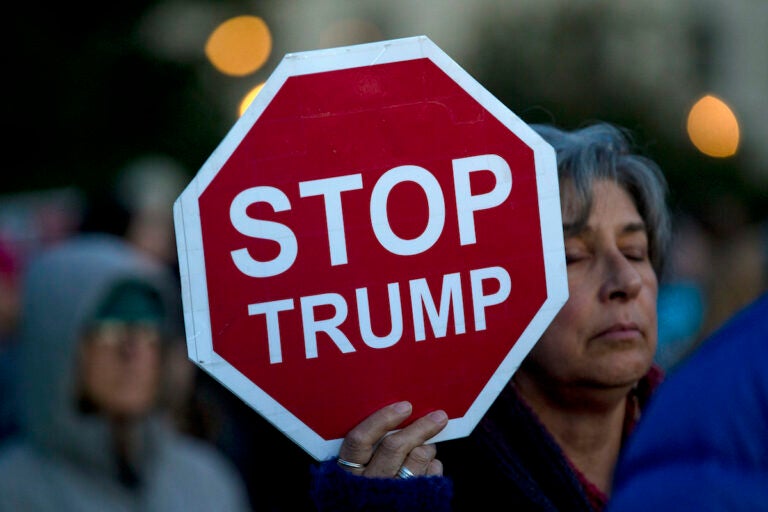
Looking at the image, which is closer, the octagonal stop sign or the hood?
the octagonal stop sign

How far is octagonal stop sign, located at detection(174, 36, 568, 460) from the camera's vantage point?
1910mm

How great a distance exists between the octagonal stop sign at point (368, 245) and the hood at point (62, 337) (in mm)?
1763

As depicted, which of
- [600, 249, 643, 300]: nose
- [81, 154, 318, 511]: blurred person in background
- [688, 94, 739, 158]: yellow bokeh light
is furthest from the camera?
[81, 154, 318, 511]: blurred person in background

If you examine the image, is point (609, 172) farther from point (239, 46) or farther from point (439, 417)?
point (239, 46)

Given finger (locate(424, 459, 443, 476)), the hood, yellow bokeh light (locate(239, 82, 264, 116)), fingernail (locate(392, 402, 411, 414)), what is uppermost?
yellow bokeh light (locate(239, 82, 264, 116))

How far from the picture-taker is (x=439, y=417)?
6.33 ft

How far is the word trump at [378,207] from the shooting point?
1.91 m

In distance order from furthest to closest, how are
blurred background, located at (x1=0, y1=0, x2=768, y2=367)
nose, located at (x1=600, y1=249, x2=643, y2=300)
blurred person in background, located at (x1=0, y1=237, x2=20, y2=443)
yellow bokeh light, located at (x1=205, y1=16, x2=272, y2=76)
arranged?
yellow bokeh light, located at (x1=205, y1=16, x2=272, y2=76), blurred background, located at (x1=0, y1=0, x2=768, y2=367), blurred person in background, located at (x1=0, y1=237, x2=20, y2=443), nose, located at (x1=600, y1=249, x2=643, y2=300)

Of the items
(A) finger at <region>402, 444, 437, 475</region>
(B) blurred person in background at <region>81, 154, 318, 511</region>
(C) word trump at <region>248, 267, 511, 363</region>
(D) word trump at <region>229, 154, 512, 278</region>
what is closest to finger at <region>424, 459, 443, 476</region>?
(A) finger at <region>402, 444, 437, 475</region>

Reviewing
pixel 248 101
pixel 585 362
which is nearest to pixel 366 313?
pixel 248 101

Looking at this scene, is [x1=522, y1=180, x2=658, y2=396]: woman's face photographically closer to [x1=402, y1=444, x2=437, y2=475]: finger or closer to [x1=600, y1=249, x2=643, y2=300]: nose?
[x1=600, y1=249, x2=643, y2=300]: nose

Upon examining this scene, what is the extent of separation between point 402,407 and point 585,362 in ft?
1.89

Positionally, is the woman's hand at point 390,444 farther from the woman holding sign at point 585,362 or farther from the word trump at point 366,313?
the woman holding sign at point 585,362

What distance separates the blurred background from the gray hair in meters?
0.17
